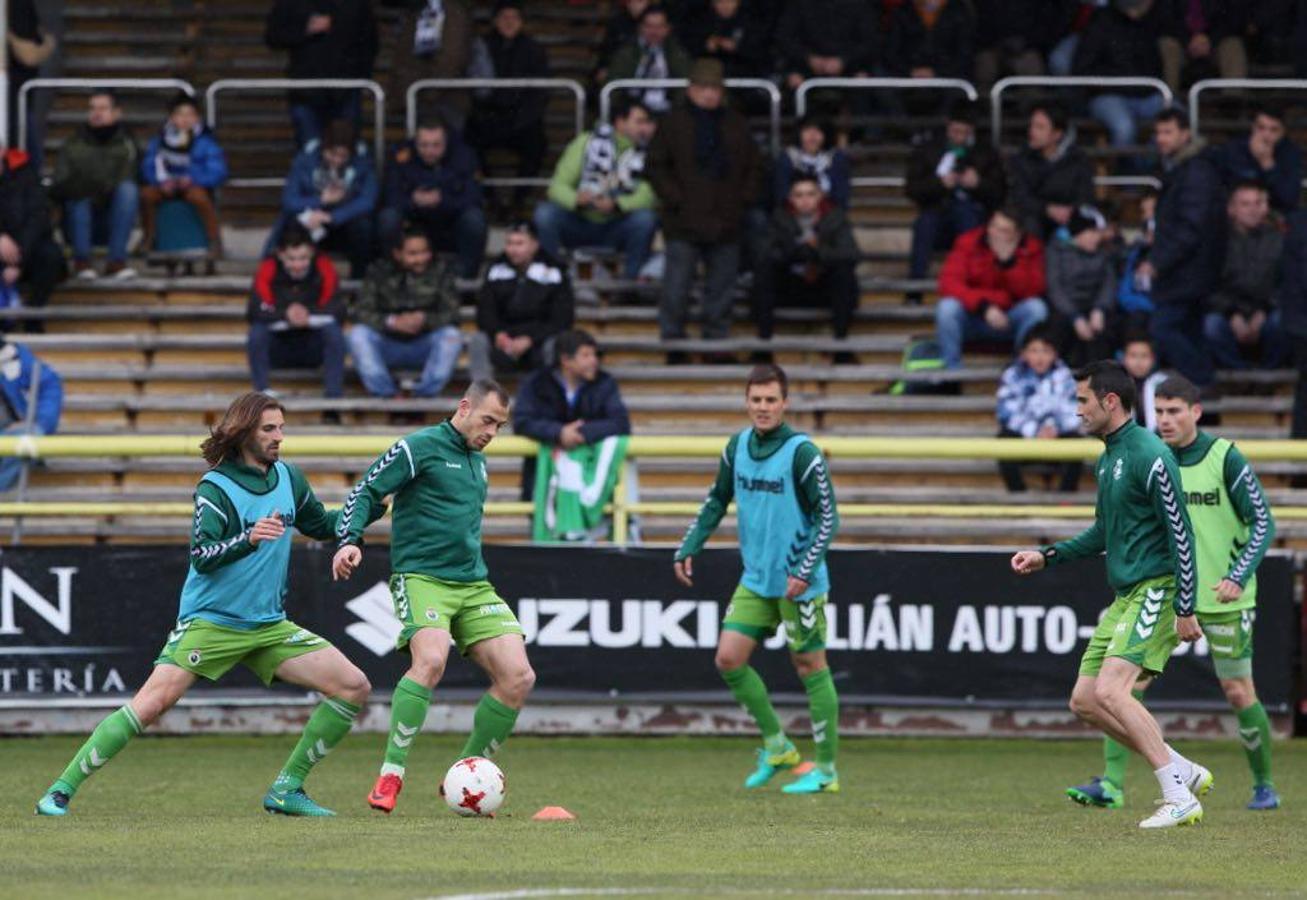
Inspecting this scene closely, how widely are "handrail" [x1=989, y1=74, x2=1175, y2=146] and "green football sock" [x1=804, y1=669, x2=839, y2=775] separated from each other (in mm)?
7962

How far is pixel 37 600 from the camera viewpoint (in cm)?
1416

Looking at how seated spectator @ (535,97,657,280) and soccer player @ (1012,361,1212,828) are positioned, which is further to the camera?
seated spectator @ (535,97,657,280)

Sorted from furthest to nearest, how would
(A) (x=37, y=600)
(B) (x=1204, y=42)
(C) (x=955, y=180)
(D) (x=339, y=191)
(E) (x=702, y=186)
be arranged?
(B) (x=1204, y=42) < (C) (x=955, y=180) < (D) (x=339, y=191) < (E) (x=702, y=186) < (A) (x=37, y=600)

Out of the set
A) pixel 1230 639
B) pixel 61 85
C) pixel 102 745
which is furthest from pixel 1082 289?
pixel 102 745

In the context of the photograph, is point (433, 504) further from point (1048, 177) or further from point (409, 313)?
point (1048, 177)

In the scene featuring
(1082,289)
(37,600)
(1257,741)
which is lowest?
(37,600)

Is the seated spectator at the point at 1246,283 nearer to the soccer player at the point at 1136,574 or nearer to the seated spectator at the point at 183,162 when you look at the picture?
the soccer player at the point at 1136,574

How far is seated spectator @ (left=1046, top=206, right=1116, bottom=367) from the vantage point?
17078 mm

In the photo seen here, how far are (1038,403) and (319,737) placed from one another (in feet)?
23.3

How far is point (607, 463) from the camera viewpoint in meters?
14.6

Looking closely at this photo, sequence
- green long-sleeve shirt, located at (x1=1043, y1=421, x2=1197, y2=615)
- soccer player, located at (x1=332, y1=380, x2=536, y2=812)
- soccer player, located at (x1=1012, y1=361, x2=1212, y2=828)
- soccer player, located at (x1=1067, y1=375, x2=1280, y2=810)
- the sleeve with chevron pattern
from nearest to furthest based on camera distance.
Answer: green long-sleeve shirt, located at (x1=1043, y1=421, x2=1197, y2=615) → soccer player, located at (x1=1012, y1=361, x2=1212, y2=828) → soccer player, located at (x1=332, y1=380, x2=536, y2=812) → the sleeve with chevron pattern → soccer player, located at (x1=1067, y1=375, x2=1280, y2=810)

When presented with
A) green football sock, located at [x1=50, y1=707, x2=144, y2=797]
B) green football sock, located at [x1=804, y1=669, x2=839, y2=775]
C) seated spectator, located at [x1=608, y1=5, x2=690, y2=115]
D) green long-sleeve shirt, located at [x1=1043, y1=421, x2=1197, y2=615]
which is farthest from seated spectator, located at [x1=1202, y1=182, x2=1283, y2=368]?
green football sock, located at [x1=50, y1=707, x2=144, y2=797]

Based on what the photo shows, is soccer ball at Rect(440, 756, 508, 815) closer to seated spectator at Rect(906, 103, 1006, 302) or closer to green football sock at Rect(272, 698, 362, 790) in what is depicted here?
green football sock at Rect(272, 698, 362, 790)

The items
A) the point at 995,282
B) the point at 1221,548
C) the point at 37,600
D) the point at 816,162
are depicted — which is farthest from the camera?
the point at 816,162
